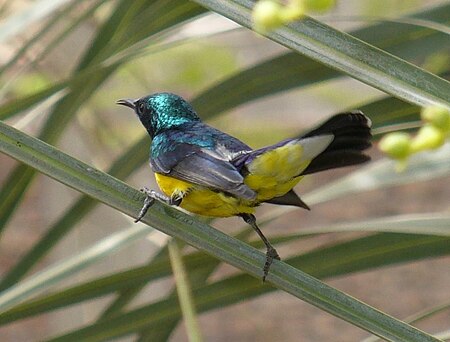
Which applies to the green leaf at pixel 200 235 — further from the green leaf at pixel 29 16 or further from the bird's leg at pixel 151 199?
the green leaf at pixel 29 16

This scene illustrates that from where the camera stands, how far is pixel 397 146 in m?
0.28

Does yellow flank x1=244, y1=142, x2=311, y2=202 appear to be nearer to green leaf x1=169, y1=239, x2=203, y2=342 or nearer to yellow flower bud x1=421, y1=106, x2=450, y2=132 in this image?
green leaf x1=169, y1=239, x2=203, y2=342

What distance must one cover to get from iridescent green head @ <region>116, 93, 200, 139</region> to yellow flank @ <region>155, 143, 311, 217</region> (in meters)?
0.18

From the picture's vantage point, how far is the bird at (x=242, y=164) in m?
0.73

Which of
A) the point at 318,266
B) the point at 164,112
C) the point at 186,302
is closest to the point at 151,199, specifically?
the point at 186,302

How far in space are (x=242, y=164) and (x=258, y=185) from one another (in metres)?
0.03

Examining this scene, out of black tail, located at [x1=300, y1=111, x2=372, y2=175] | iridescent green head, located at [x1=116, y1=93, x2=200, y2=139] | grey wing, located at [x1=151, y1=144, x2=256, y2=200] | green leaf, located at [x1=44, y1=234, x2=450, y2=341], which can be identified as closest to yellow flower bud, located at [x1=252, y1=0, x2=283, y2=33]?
black tail, located at [x1=300, y1=111, x2=372, y2=175]

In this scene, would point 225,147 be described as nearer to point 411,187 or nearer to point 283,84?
point 283,84

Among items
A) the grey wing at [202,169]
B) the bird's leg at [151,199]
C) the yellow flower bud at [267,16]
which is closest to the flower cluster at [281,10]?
the yellow flower bud at [267,16]

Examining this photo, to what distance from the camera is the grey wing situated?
788 millimetres

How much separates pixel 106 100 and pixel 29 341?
1125 mm

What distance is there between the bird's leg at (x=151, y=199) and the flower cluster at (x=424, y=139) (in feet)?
0.90

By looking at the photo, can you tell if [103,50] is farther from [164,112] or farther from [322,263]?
[322,263]

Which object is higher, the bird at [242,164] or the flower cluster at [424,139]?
the bird at [242,164]
